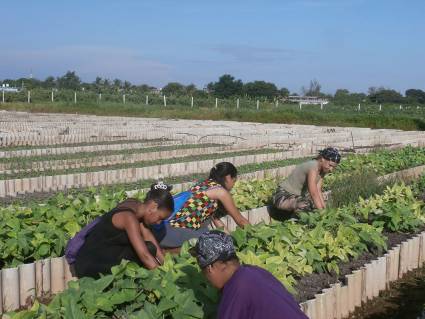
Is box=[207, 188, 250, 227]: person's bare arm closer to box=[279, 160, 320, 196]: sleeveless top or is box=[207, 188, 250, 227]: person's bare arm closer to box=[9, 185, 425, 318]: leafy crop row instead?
box=[9, 185, 425, 318]: leafy crop row

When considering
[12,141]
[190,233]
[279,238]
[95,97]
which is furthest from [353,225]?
[95,97]

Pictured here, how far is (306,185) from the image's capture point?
22.8 ft

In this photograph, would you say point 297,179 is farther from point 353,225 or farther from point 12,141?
point 12,141

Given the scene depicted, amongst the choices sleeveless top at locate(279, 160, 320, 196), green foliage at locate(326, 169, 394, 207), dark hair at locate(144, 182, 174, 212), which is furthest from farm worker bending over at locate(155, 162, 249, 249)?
green foliage at locate(326, 169, 394, 207)

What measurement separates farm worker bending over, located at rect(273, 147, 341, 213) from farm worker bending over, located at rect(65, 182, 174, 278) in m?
2.60

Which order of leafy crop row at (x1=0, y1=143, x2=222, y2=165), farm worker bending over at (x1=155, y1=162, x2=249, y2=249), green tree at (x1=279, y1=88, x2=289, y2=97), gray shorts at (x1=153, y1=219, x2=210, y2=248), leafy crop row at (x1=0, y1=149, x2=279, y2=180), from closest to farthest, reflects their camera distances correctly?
gray shorts at (x1=153, y1=219, x2=210, y2=248) → farm worker bending over at (x1=155, y1=162, x2=249, y2=249) → leafy crop row at (x1=0, y1=149, x2=279, y2=180) → leafy crop row at (x1=0, y1=143, x2=222, y2=165) → green tree at (x1=279, y1=88, x2=289, y2=97)

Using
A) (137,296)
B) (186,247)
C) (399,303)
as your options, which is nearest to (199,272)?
(137,296)

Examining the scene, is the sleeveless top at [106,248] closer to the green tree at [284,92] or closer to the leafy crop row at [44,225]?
the leafy crop row at [44,225]

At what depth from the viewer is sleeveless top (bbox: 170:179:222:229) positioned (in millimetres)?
5418

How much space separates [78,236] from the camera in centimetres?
441

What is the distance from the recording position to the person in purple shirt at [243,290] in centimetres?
244

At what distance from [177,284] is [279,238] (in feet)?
4.27

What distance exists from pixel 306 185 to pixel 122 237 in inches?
129

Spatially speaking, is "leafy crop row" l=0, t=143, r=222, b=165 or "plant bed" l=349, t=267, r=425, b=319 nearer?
"plant bed" l=349, t=267, r=425, b=319
